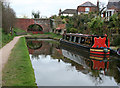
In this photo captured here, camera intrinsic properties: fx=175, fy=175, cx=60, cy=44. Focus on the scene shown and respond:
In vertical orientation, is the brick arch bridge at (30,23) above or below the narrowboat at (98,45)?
above

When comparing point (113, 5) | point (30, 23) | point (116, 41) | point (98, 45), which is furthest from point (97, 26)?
point (30, 23)

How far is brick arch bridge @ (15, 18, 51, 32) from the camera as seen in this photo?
38.6 m

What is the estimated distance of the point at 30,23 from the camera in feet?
128

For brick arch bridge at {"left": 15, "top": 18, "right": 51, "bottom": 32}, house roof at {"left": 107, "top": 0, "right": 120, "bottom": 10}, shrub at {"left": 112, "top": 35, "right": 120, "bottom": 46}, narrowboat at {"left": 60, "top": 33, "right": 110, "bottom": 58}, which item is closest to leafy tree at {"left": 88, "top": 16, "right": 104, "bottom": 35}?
shrub at {"left": 112, "top": 35, "right": 120, "bottom": 46}

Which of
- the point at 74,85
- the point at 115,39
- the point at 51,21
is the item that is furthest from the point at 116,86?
the point at 51,21

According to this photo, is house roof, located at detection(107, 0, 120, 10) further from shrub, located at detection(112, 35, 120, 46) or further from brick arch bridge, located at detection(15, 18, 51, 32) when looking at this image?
brick arch bridge, located at detection(15, 18, 51, 32)

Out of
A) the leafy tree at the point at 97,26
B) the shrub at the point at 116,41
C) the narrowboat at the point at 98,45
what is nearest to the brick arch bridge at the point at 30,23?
the leafy tree at the point at 97,26

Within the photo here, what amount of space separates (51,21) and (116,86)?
34.0 metres

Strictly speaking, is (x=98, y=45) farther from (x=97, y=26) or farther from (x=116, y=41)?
(x=97, y=26)

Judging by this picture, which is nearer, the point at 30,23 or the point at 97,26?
the point at 97,26

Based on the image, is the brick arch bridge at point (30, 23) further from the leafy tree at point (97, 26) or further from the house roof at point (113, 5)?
the leafy tree at point (97, 26)

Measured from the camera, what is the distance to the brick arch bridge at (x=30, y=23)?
38594mm

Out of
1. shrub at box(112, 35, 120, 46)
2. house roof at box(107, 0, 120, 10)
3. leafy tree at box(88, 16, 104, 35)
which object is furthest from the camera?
house roof at box(107, 0, 120, 10)

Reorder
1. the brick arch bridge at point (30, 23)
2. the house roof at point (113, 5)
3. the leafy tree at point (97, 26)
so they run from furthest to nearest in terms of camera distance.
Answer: the brick arch bridge at point (30, 23) → the house roof at point (113, 5) → the leafy tree at point (97, 26)
